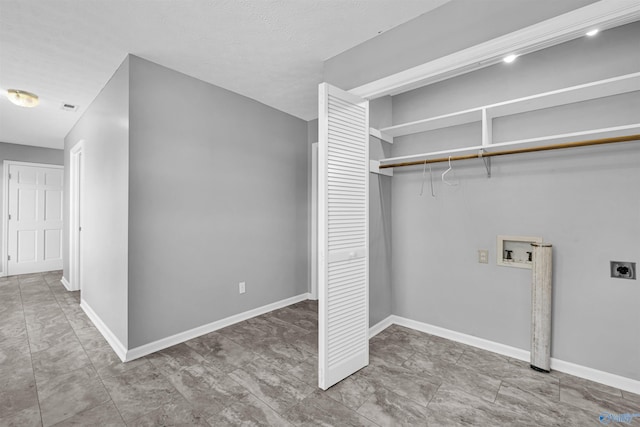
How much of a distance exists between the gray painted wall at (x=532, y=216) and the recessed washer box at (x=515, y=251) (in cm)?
5

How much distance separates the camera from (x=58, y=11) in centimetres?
190

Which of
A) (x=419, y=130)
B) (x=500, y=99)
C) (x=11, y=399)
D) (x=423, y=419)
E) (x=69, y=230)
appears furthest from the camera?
(x=69, y=230)

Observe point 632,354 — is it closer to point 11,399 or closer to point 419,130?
point 419,130

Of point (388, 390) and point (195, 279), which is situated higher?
point (195, 279)

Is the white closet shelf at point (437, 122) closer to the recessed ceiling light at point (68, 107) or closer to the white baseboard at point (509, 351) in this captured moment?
the white baseboard at point (509, 351)

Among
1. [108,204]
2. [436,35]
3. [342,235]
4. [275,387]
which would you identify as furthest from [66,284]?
[436,35]

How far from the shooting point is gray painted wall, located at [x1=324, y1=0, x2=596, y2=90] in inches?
60.1

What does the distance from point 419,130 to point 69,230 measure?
529 centimetres

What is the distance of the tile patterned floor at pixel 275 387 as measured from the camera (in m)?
1.71

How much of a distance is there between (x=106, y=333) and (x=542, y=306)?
3803 mm

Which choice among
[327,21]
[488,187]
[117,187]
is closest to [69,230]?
[117,187]

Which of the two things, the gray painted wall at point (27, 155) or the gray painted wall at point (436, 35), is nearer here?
the gray painted wall at point (436, 35)

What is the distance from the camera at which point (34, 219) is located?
17.8 ft

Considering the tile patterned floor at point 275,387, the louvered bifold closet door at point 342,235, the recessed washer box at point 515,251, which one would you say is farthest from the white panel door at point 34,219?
the recessed washer box at point 515,251
